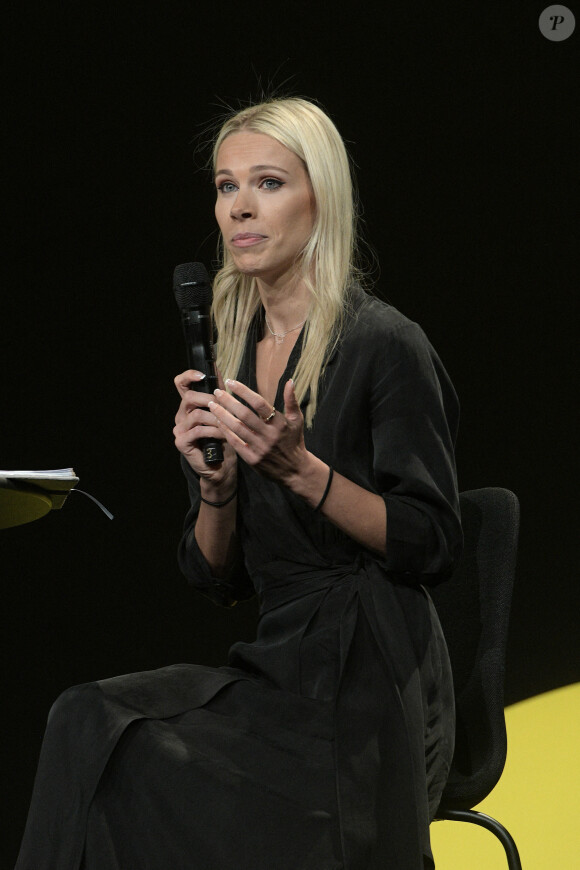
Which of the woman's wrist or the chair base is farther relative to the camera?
the chair base

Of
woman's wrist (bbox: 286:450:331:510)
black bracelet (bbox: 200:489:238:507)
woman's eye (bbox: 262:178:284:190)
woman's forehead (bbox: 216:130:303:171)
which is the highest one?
woman's forehead (bbox: 216:130:303:171)

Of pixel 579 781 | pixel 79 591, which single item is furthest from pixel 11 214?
pixel 579 781

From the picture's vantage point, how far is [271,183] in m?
1.51

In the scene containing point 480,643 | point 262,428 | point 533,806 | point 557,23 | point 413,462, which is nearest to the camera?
point 262,428

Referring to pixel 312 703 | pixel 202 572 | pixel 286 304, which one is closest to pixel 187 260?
pixel 286 304

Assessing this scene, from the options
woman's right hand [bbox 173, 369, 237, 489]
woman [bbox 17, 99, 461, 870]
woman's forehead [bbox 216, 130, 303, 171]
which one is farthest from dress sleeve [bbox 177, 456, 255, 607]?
woman's forehead [bbox 216, 130, 303, 171]

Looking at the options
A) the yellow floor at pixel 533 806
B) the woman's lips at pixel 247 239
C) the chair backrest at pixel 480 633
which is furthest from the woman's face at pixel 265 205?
the yellow floor at pixel 533 806

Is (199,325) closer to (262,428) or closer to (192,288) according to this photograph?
(192,288)

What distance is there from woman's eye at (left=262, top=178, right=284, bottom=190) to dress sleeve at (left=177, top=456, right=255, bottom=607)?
1.47ft

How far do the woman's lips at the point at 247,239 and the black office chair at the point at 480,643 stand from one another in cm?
53

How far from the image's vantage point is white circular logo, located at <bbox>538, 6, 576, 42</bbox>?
8.76 ft

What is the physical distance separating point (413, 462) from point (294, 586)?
0.79ft

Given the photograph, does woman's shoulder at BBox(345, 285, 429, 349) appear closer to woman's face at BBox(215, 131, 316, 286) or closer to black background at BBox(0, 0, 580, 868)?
woman's face at BBox(215, 131, 316, 286)

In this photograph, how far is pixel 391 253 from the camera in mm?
2641
